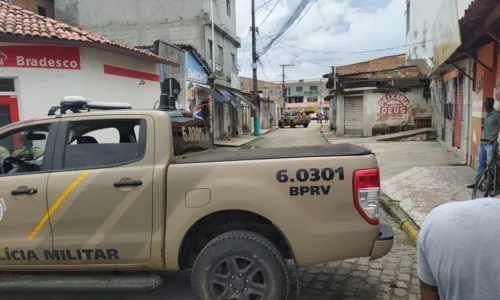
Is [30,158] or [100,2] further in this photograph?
[100,2]

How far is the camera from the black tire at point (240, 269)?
3.07 m

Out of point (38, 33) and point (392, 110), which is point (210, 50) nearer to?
point (392, 110)

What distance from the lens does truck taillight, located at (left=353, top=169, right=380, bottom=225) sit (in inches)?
118

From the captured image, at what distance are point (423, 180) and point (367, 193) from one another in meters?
6.28

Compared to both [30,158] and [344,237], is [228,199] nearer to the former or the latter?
[344,237]

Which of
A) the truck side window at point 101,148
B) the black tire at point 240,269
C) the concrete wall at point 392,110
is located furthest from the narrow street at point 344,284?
the concrete wall at point 392,110

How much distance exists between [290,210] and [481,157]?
5.49 m

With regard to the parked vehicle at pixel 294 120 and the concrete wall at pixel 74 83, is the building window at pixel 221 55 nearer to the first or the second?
the concrete wall at pixel 74 83

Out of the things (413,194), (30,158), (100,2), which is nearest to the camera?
(30,158)

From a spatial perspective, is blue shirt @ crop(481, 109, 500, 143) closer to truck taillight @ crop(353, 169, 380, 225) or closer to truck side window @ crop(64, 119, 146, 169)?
truck taillight @ crop(353, 169, 380, 225)

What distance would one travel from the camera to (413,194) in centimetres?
734

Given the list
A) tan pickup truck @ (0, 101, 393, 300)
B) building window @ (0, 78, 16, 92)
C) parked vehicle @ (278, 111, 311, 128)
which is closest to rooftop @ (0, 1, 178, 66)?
A: building window @ (0, 78, 16, 92)

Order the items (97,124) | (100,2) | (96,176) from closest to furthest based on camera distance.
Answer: (96,176) → (97,124) → (100,2)

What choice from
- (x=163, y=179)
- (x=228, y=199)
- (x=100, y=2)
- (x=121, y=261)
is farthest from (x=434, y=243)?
(x=100, y=2)
